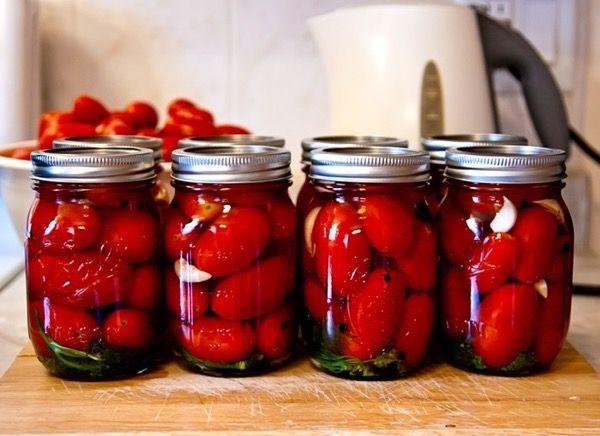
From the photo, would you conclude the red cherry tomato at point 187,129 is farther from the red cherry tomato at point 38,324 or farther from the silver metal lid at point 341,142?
the red cherry tomato at point 38,324

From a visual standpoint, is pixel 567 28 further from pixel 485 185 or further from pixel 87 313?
pixel 87 313

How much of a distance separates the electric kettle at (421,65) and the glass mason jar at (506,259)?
1.26ft

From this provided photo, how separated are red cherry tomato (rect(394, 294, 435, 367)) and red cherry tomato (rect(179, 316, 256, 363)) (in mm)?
124

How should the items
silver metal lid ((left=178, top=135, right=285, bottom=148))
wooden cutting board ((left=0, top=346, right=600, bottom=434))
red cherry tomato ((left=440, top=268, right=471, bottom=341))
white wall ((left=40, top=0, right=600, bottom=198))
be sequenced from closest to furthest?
wooden cutting board ((left=0, top=346, right=600, bottom=434))
red cherry tomato ((left=440, top=268, right=471, bottom=341))
silver metal lid ((left=178, top=135, right=285, bottom=148))
white wall ((left=40, top=0, right=600, bottom=198))

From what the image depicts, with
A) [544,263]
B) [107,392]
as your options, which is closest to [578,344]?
[544,263]

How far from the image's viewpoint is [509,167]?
69cm

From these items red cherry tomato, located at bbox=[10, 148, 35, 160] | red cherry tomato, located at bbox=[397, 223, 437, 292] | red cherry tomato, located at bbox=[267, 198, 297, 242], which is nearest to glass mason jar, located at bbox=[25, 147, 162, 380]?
red cherry tomato, located at bbox=[267, 198, 297, 242]

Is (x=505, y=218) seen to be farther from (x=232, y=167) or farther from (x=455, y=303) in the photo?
(x=232, y=167)

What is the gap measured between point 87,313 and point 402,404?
0.26m

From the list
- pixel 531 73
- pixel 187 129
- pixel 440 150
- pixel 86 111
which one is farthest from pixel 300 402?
pixel 531 73

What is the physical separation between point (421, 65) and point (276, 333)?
1.66 ft

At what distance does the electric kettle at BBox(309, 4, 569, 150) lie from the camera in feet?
3.59

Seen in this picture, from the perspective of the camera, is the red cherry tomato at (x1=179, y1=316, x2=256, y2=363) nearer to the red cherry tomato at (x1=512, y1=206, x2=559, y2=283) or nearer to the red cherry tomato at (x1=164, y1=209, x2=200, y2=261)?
the red cherry tomato at (x1=164, y1=209, x2=200, y2=261)

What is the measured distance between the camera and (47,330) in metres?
0.70
